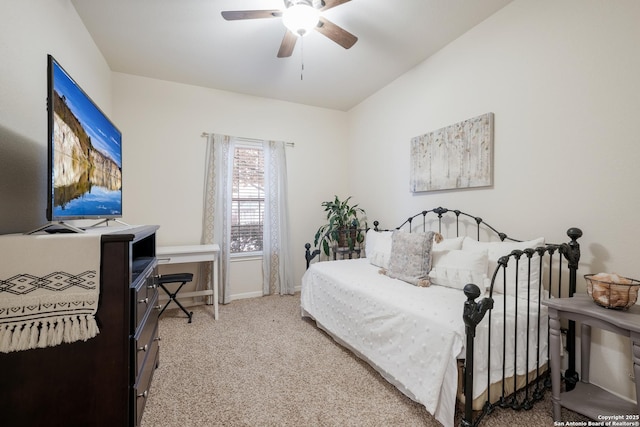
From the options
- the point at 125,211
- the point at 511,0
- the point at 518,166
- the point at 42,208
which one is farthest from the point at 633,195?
the point at 125,211

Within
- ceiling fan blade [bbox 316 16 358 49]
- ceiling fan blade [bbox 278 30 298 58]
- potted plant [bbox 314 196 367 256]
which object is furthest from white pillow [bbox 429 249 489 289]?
ceiling fan blade [bbox 278 30 298 58]

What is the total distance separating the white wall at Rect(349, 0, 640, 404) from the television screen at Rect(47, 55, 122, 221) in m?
2.82

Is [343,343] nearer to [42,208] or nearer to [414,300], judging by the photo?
[414,300]

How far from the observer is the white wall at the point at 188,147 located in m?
3.35

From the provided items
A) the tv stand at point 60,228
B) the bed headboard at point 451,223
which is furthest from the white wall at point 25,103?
the bed headboard at point 451,223

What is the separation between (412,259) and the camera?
7.70ft

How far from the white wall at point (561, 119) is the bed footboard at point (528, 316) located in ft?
0.38

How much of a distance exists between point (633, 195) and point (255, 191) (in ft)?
11.9

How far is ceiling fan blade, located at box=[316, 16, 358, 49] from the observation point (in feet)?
6.66

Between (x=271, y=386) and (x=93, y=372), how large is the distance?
1085 millimetres

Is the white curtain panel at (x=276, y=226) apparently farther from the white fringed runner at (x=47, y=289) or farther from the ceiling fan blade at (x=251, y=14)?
the white fringed runner at (x=47, y=289)

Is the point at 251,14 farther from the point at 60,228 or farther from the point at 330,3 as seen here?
the point at 60,228

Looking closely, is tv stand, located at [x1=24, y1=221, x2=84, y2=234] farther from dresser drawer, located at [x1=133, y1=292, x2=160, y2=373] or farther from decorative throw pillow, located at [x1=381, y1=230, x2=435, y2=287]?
decorative throw pillow, located at [x1=381, y1=230, x2=435, y2=287]

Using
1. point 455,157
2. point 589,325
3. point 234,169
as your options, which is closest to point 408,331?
point 589,325
